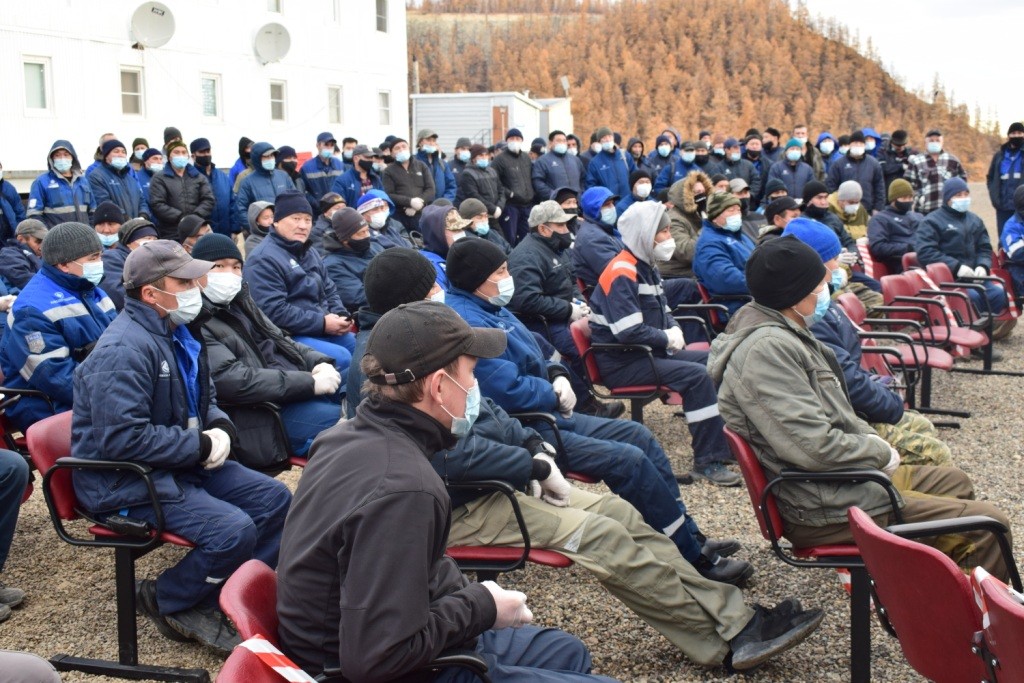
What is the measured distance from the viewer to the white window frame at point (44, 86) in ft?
53.4

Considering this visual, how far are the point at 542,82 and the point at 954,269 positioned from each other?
4435 cm

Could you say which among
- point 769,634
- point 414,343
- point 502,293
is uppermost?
point 414,343

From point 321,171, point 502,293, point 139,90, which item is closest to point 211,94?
point 139,90

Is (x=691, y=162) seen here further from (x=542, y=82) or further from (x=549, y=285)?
(x=542, y=82)

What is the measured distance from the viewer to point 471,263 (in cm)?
468

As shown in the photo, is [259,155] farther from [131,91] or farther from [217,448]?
[217,448]

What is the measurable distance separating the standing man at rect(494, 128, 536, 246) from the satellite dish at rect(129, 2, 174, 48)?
761 cm

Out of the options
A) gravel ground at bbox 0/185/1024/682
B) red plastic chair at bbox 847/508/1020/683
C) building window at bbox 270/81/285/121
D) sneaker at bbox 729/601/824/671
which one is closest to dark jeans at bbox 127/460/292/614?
gravel ground at bbox 0/185/1024/682

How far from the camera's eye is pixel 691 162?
1509 centimetres

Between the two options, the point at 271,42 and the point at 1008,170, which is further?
the point at 271,42

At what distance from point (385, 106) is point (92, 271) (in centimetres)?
2151

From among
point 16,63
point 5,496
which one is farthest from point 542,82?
point 5,496

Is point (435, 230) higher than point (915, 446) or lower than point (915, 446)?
higher

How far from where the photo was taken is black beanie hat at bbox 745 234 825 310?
4.12 meters
